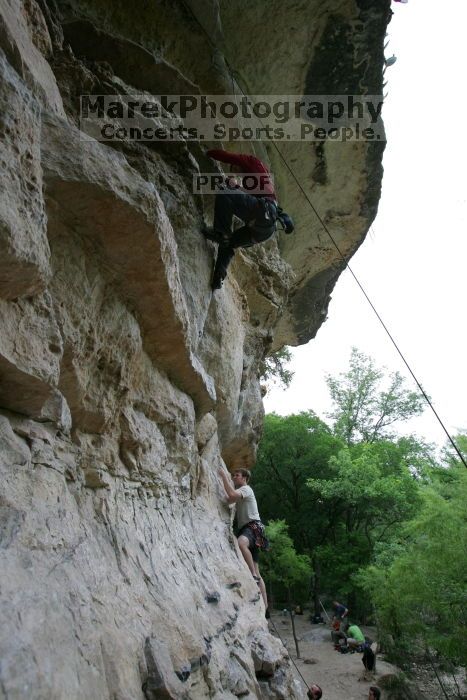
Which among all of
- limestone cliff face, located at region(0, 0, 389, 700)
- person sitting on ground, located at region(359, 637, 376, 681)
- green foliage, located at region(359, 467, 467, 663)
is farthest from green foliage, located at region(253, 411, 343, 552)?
limestone cliff face, located at region(0, 0, 389, 700)

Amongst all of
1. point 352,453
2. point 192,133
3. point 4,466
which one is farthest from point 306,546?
point 4,466

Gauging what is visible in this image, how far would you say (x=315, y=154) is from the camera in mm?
6426

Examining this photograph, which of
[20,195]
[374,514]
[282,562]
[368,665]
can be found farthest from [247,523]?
[374,514]

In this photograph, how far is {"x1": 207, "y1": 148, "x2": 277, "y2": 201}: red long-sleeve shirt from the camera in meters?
4.47

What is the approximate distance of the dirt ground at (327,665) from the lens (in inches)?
447

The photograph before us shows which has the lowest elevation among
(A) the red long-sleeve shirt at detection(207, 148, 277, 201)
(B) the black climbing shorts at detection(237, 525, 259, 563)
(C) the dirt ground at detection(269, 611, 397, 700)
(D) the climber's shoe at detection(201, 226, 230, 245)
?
(C) the dirt ground at detection(269, 611, 397, 700)

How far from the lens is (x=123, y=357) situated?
10.5 feet

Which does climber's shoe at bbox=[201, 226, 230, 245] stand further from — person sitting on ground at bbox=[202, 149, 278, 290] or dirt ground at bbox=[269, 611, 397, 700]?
dirt ground at bbox=[269, 611, 397, 700]

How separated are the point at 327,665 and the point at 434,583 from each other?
4.94 metres

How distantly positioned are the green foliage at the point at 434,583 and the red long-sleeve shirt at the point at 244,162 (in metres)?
9.28

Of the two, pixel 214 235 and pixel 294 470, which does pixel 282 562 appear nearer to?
pixel 294 470

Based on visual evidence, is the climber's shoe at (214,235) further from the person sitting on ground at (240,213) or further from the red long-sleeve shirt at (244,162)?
the red long-sleeve shirt at (244,162)

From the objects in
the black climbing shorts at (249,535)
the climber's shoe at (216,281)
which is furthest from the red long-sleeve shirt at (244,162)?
the black climbing shorts at (249,535)

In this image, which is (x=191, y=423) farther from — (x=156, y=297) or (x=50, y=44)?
(x=50, y=44)
